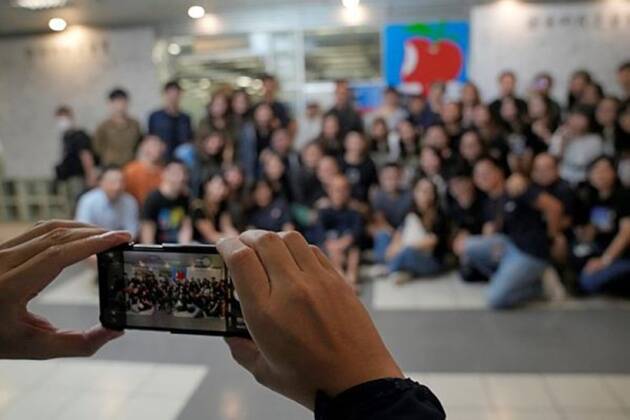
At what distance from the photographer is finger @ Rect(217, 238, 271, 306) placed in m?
0.54

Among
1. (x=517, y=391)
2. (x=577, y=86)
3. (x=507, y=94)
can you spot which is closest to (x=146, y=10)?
(x=507, y=94)

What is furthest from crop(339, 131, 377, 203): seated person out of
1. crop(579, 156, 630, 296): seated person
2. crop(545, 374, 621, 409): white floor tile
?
crop(545, 374, 621, 409): white floor tile

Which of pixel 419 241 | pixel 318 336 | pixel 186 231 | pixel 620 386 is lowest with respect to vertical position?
pixel 620 386

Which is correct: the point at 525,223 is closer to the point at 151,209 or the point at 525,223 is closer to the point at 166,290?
the point at 151,209

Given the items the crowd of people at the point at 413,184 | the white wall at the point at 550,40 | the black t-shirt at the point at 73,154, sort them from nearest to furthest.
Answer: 1. the crowd of people at the point at 413,184
2. the white wall at the point at 550,40
3. the black t-shirt at the point at 73,154

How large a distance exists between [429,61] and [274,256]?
18.2ft

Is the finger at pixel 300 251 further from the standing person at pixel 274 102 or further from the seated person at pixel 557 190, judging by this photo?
the standing person at pixel 274 102

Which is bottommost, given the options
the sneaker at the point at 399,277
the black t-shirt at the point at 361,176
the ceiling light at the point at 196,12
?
the sneaker at the point at 399,277

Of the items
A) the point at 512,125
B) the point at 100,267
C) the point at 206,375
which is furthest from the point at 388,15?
the point at 100,267

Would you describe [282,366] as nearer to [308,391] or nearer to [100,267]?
[308,391]

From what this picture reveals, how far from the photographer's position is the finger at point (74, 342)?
0.83 metres

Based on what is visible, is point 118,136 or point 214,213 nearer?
point 214,213

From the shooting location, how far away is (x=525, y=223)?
3.58 meters

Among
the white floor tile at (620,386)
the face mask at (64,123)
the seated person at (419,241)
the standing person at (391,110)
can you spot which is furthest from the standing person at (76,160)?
the white floor tile at (620,386)
